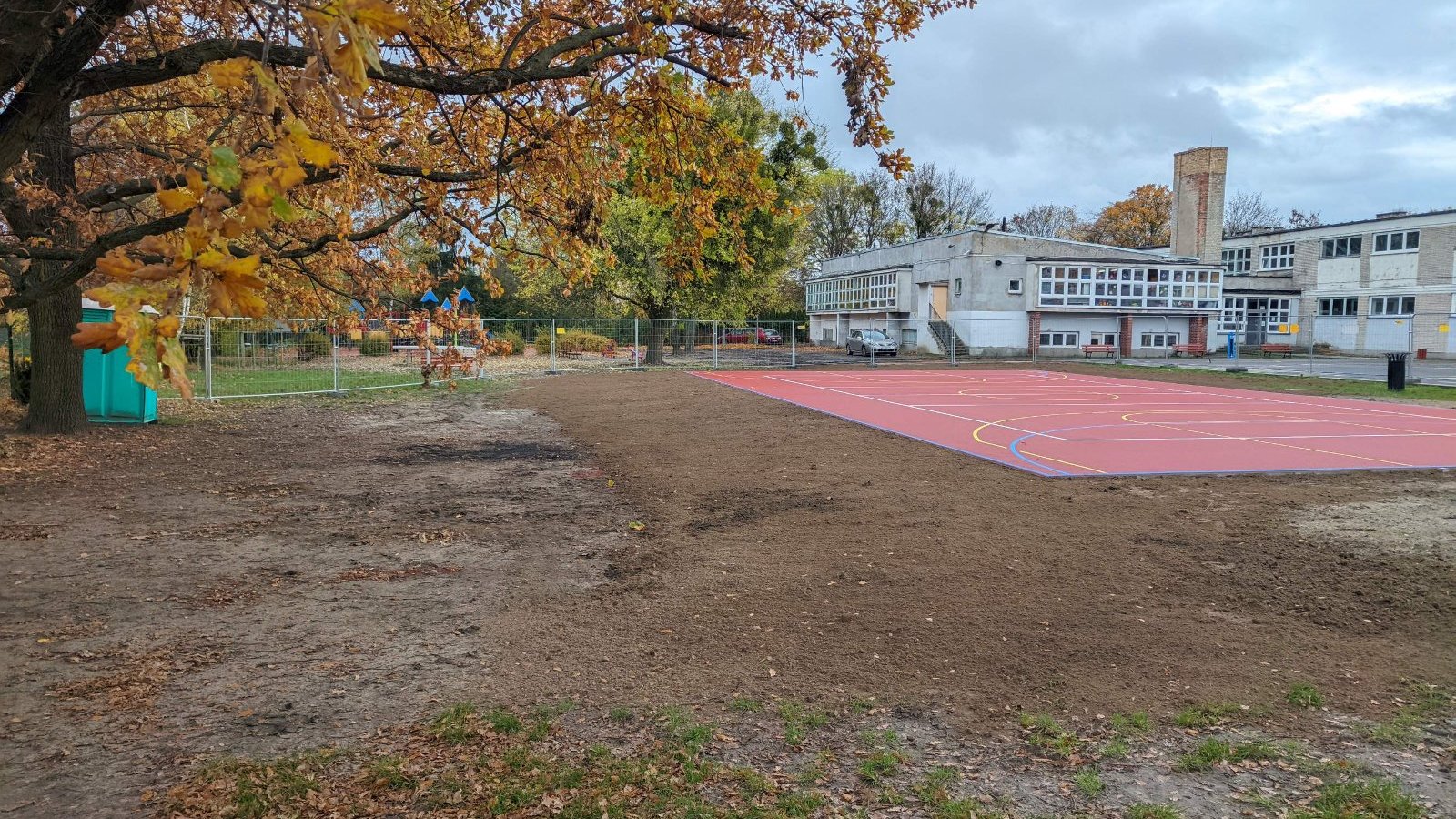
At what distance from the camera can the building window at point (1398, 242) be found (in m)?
45.9

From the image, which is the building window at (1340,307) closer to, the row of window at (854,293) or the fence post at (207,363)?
the row of window at (854,293)

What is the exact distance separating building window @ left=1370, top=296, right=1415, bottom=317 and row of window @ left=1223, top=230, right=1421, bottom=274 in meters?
2.33

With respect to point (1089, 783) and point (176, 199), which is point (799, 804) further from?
point (176, 199)

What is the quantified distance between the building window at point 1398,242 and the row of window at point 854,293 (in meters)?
24.7

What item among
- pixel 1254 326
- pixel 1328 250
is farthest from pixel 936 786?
pixel 1328 250

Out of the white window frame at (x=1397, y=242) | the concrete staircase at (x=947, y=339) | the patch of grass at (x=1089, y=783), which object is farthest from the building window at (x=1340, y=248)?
the patch of grass at (x=1089, y=783)

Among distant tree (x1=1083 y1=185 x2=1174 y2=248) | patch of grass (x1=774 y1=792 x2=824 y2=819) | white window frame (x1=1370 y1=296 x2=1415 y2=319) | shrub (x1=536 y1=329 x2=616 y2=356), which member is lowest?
patch of grass (x1=774 y1=792 x2=824 y2=819)

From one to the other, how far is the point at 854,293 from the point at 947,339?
9.23 m

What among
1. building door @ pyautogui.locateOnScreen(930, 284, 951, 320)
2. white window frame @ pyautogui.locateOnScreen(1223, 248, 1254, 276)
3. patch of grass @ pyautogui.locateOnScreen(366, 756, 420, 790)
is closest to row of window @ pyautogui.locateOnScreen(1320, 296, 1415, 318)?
white window frame @ pyautogui.locateOnScreen(1223, 248, 1254, 276)

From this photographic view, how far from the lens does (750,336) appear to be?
41000 millimetres

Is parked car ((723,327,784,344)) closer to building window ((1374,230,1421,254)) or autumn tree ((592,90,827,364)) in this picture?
autumn tree ((592,90,827,364))

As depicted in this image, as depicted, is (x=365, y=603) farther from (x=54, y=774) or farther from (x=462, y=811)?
(x=462, y=811)

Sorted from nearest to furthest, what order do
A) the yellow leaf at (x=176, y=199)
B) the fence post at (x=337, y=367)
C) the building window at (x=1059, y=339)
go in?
the yellow leaf at (x=176, y=199), the fence post at (x=337, y=367), the building window at (x=1059, y=339)

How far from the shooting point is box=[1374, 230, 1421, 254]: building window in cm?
4588
